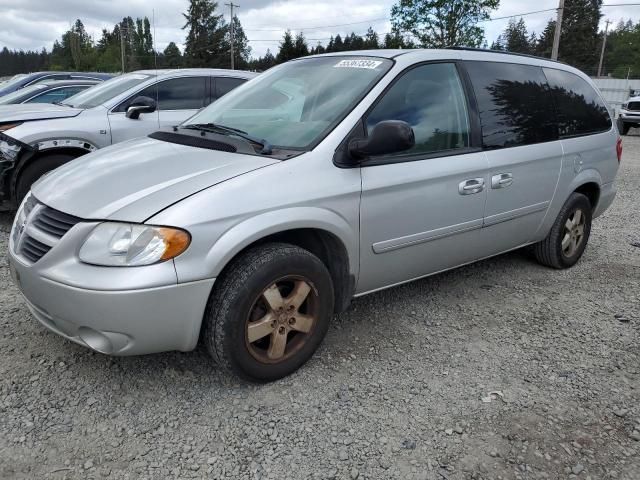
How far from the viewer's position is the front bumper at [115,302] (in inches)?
90.2

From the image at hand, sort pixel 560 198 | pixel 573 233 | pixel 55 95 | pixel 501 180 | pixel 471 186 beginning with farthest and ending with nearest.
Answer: pixel 55 95 < pixel 573 233 < pixel 560 198 < pixel 501 180 < pixel 471 186

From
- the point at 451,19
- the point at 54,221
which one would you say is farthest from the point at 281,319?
the point at 451,19

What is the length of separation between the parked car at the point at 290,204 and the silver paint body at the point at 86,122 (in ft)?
7.91

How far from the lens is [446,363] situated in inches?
123

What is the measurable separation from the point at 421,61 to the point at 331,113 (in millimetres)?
752

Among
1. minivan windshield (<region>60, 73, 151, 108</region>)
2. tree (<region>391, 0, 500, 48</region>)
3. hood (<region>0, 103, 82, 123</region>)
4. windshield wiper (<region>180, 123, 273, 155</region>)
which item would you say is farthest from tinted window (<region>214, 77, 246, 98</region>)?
tree (<region>391, 0, 500, 48</region>)

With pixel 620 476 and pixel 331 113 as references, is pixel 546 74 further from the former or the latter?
pixel 620 476

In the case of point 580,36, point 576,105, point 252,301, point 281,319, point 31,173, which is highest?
point 580,36

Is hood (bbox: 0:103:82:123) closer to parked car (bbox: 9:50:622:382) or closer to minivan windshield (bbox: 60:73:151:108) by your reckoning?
minivan windshield (bbox: 60:73:151:108)

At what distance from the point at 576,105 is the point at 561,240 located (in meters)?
1.13

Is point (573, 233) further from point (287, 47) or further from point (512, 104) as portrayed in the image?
point (287, 47)

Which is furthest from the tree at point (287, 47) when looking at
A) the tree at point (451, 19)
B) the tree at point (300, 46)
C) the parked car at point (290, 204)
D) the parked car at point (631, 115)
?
the parked car at point (290, 204)

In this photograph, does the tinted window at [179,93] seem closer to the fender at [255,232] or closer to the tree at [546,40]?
the fender at [255,232]

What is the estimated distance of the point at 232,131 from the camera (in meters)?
→ 3.24
